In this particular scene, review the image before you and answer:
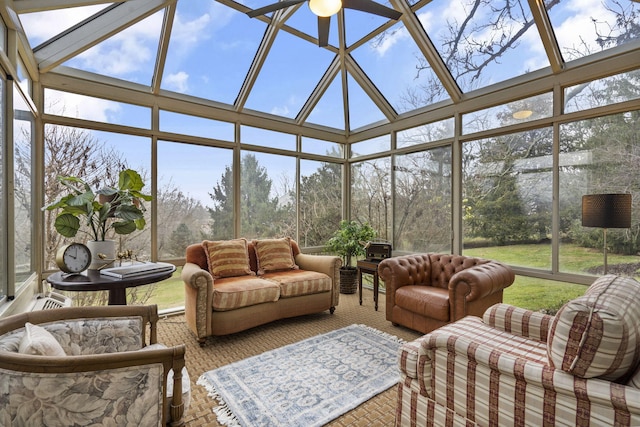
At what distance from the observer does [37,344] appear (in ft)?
3.67

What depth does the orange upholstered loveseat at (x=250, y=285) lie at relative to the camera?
289 cm

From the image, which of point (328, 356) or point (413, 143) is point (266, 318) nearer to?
point (328, 356)

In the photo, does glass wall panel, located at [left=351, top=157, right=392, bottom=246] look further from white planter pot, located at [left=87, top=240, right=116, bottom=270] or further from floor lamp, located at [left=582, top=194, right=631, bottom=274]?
white planter pot, located at [left=87, top=240, right=116, bottom=270]

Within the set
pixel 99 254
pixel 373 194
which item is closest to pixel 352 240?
pixel 373 194

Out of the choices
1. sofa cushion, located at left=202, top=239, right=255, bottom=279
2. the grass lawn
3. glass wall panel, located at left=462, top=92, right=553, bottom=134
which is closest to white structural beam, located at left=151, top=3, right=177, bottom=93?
sofa cushion, located at left=202, top=239, right=255, bottom=279

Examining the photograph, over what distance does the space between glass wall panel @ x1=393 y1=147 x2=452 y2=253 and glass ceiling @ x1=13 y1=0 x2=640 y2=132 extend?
80cm

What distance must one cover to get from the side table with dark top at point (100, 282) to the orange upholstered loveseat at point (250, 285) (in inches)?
24.4

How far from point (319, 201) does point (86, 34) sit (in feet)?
11.9

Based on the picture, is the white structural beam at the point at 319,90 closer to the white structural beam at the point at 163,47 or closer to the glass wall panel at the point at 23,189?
the white structural beam at the point at 163,47

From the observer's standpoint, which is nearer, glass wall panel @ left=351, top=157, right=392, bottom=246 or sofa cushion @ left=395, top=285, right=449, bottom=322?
sofa cushion @ left=395, top=285, right=449, bottom=322

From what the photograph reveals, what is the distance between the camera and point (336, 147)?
18.1 feet

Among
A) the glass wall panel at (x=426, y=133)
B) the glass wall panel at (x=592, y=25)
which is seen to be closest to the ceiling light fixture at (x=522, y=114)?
the glass wall panel at (x=592, y=25)

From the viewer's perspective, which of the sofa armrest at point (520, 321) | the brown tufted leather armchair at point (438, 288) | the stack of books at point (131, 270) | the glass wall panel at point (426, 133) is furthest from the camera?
the glass wall panel at point (426, 133)

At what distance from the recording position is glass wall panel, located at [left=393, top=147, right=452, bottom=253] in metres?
4.15
